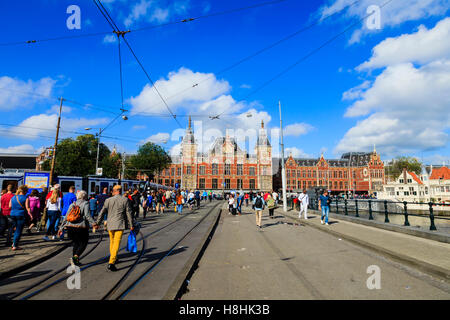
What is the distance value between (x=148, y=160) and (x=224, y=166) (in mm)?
26116

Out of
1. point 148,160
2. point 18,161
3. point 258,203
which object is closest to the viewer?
point 258,203

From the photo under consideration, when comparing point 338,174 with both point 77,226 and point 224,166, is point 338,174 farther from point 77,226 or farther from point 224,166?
point 77,226

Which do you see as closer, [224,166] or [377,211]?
[377,211]

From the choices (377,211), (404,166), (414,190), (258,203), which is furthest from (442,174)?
(258,203)

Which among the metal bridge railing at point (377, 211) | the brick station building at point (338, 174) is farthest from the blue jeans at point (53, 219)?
the brick station building at point (338, 174)

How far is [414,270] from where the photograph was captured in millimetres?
5938

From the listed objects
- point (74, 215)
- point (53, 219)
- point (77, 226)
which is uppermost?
point (74, 215)

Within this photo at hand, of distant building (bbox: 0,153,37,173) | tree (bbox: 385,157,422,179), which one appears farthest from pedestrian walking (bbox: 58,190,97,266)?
tree (bbox: 385,157,422,179)

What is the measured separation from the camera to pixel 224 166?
83.9 metres

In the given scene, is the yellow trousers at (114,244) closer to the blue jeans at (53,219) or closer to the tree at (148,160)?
the blue jeans at (53,219)

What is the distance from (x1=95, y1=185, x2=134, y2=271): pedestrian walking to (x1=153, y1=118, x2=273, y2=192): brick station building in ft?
246
